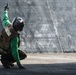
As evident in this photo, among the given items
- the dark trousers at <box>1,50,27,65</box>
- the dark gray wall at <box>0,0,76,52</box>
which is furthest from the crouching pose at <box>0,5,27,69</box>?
the dark gray wall at <box>0,0,76,52</box>

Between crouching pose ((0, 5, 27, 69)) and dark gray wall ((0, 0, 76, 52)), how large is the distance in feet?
21.7

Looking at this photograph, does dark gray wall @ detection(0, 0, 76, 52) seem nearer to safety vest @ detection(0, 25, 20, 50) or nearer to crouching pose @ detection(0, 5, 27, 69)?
crouching pose @ detection(0, 5, 27, 69)

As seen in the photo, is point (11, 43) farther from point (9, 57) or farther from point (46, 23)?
point (46, 23)

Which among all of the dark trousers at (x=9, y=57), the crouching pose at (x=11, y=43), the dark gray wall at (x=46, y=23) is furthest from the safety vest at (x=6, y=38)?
the dark gray wall at (x=46, y=23)

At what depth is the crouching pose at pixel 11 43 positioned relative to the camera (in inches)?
436

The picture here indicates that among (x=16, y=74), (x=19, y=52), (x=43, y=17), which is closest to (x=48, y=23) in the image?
(x=43, y=17)

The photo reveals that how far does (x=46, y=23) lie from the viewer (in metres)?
19.0

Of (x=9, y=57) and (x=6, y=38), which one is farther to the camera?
(x=9, y=57)

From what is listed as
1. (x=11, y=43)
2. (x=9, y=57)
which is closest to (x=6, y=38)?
(x=11, y=43)

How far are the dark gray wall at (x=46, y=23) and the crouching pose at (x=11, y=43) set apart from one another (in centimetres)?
661

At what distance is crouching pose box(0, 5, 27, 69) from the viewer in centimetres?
1109

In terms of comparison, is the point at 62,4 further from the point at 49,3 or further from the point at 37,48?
the point at 37,48

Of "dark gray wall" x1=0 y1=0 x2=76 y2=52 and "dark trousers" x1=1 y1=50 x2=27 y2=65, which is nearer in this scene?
"dark trousers" x1=1 y1=50 x2=27 y2=65

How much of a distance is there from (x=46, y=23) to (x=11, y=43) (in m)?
7.95
